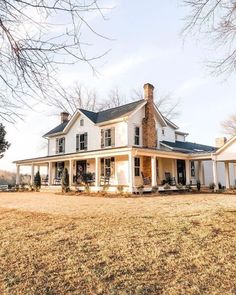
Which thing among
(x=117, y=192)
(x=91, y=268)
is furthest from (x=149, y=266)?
(x=117, y=192)

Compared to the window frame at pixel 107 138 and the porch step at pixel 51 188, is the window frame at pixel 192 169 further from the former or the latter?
the porch step at pixel 51 188

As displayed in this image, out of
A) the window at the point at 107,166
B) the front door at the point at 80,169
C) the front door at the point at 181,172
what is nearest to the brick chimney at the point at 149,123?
the window at the point at 107,166

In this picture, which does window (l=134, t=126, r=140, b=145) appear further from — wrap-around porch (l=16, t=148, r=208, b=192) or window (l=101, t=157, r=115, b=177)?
window (l=101, t=157, r=115, b=177)

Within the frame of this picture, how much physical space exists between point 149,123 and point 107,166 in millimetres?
4793

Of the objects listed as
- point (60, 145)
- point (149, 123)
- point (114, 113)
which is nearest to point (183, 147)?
point (149, 123)

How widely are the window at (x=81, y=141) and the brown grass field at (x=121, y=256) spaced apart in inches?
633

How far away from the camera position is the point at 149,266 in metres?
4.42

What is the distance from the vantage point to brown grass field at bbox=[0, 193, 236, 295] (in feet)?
12.5

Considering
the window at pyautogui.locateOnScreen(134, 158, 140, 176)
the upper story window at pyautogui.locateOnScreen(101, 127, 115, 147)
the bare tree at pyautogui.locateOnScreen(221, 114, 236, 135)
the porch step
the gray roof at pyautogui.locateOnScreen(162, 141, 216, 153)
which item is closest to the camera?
the window at pyautogui.locateOnScreen(134, 158, 140, 176)

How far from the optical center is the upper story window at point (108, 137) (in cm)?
2159

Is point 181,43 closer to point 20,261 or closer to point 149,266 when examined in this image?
point 149,266

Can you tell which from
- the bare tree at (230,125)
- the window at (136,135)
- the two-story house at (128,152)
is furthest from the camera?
the bare tree at (230,125)

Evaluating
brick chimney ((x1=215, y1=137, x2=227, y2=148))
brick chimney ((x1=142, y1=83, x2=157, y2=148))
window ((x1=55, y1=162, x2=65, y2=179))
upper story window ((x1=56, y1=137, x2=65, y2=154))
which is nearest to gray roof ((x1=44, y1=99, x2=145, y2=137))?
brick chimney ((x1=142, y1=83, x2=157, y2=148))

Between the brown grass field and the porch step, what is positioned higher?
the porch step
